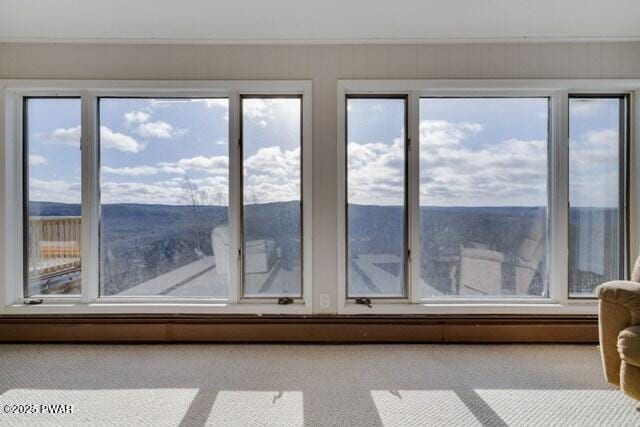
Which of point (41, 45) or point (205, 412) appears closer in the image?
point (205, 412)

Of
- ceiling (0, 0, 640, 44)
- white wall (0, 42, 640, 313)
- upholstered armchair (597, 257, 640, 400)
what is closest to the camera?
upholstered armchair (597, 257, 640, 400)

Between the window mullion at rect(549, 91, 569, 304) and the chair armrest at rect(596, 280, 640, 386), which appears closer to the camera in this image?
the chair armrest at rect(596, 280, 640, 386)

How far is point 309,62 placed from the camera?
2.59m

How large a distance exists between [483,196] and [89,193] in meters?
3.21

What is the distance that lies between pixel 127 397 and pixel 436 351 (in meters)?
2.06

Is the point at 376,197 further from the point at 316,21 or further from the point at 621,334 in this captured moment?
the point at 621,334

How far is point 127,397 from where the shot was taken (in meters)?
1.89

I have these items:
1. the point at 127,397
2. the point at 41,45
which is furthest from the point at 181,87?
the point at 127,397

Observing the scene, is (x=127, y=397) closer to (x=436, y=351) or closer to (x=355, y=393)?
(x=355, y=393)

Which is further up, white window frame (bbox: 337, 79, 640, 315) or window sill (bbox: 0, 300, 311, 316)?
white window frame (bbox: 337, 79, 640, 315)

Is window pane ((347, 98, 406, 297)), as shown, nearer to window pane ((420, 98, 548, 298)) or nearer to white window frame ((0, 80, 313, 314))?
window pane ((420, 98, 548, 298))

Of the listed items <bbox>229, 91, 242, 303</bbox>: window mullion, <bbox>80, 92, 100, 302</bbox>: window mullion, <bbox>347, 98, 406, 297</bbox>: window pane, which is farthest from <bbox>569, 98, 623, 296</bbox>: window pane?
<bbox>80, 92, 100, 302</bbox>: window mullion

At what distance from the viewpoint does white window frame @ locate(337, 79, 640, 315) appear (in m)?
2.57

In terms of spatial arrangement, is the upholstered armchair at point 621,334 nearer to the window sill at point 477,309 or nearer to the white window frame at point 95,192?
the window sill at point 477,309
